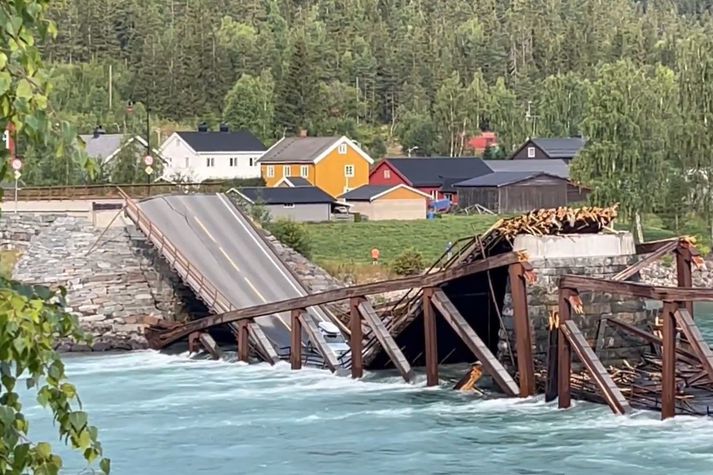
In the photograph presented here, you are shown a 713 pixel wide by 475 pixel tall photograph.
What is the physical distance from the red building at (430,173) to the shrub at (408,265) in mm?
27708

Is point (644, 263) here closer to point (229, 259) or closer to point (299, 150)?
point (229, 259)

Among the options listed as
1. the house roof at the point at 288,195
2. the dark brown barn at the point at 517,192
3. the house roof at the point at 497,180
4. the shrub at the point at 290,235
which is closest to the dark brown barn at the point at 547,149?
the house roof at the point at 497,180

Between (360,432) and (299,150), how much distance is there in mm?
62035

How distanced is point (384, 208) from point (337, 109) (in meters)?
42.3

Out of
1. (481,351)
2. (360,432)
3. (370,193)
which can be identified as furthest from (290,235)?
(360,432)

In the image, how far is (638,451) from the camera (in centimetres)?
1909

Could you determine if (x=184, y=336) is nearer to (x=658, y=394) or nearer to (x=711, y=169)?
(x=658, y=394)

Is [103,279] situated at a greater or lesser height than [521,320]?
greater

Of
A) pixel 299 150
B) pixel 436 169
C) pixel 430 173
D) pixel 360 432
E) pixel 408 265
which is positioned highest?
pixel 299 150

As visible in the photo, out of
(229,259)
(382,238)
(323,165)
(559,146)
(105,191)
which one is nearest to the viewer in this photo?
(229,259)

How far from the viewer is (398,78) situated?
125m

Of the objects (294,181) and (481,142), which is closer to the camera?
(294,181)

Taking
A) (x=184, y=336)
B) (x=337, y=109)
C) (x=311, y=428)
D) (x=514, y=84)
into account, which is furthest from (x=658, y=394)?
(x=514, y=84)

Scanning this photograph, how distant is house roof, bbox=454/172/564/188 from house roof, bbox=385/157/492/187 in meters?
3.29
